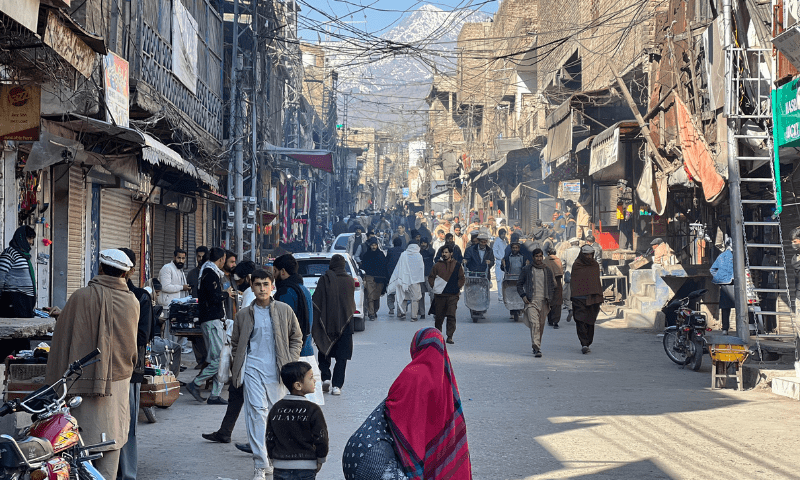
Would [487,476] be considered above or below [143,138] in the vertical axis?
below

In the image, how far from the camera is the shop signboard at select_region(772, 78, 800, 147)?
33.0 ft

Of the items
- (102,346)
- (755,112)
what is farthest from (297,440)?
(755,112)

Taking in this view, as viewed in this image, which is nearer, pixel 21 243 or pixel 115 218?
pixel 21 243

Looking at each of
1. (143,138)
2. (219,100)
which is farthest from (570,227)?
(143,138)

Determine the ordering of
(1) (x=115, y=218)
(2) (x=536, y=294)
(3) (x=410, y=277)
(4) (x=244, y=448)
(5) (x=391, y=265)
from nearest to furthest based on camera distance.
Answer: (4) (x=244, y=448) < (2) (x=536, y=294) < (1) (x=115, y=218) < (3) (x=410, y=277) < (5) (x=391, y=265)

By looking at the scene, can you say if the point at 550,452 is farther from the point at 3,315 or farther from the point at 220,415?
the point at 3,315

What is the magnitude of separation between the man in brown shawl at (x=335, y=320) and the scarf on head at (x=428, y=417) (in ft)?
18.4

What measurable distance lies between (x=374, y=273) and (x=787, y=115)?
11829mm

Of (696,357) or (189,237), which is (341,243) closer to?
(189,237)

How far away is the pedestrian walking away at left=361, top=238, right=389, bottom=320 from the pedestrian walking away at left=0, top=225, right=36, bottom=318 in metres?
11.9

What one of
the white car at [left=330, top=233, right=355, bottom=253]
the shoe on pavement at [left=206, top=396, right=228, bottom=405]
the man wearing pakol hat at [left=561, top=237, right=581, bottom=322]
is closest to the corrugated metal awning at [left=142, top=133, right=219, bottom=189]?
the shoe on pavement at [left=206, top=396, right=228, bottom=405]

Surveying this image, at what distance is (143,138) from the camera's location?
1166cm

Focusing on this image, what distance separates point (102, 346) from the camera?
5262 mm

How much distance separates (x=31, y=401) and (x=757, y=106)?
10395 millimetres
